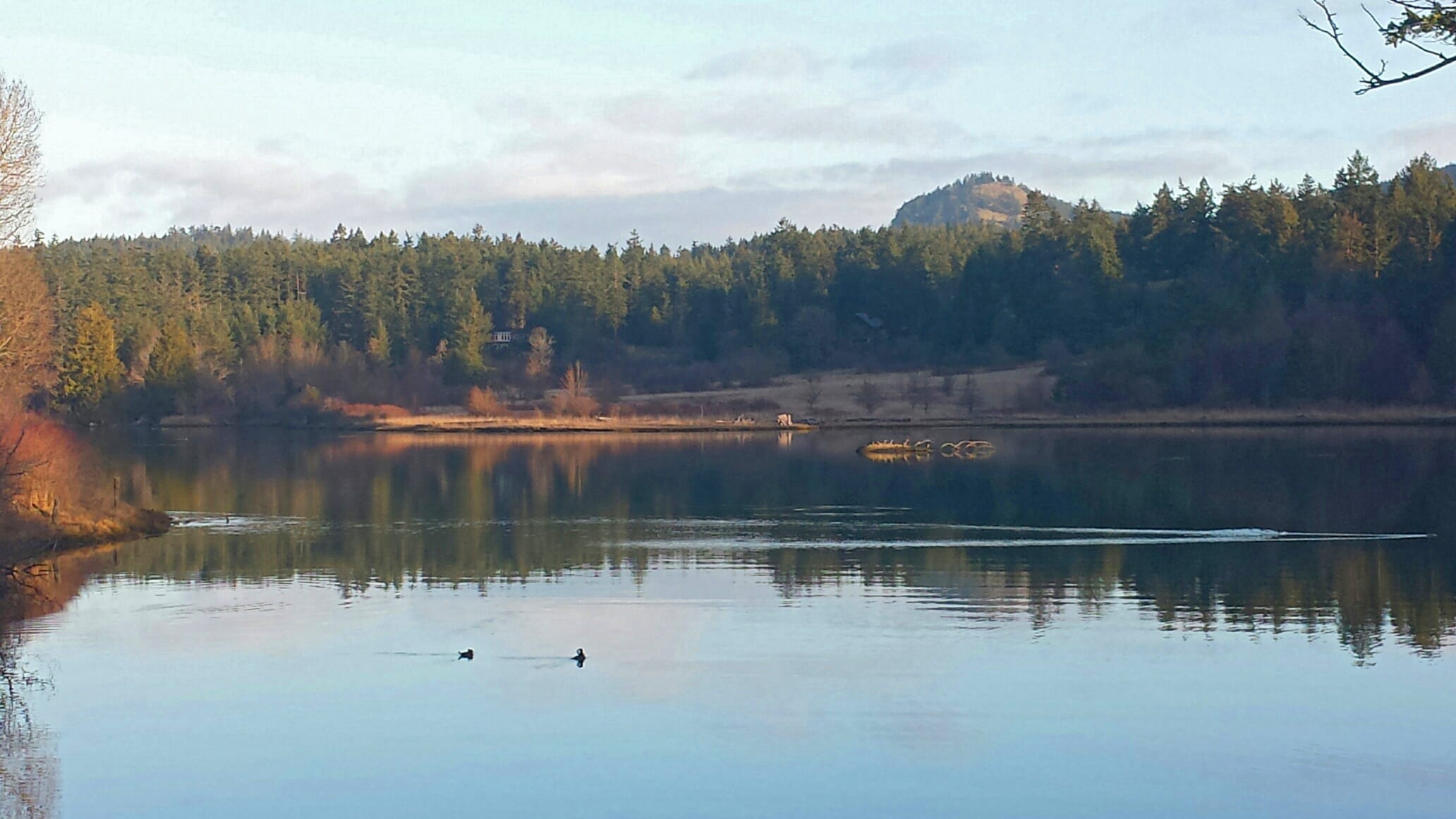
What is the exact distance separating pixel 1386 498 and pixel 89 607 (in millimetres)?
32220

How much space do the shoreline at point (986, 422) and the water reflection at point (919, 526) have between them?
12.9m

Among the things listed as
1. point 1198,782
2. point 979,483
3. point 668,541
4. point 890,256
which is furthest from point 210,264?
point 1198,782

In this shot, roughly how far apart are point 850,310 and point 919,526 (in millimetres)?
78890

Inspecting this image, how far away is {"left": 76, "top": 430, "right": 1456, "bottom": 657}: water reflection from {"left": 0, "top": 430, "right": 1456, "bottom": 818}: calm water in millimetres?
186

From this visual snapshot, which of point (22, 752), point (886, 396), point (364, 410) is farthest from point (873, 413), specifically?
point (22, 752)

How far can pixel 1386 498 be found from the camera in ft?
132

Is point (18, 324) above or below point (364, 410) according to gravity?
above

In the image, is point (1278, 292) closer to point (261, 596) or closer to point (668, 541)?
point (668, 541)

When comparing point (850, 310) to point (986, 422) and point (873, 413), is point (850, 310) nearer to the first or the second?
point (873, 413)

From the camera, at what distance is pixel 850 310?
11412 centimetres

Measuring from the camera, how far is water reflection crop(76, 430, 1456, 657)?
2512 centimetres

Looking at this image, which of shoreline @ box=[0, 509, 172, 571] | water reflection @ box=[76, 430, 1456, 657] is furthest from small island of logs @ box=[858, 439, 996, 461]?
shoreline @ box=[0, 509, 172, 571]

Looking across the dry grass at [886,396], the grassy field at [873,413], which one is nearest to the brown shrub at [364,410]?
the grassy field at [873,413]

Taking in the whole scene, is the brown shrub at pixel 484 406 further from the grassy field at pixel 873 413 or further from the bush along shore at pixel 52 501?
the bush along shore at pixel 52 501
